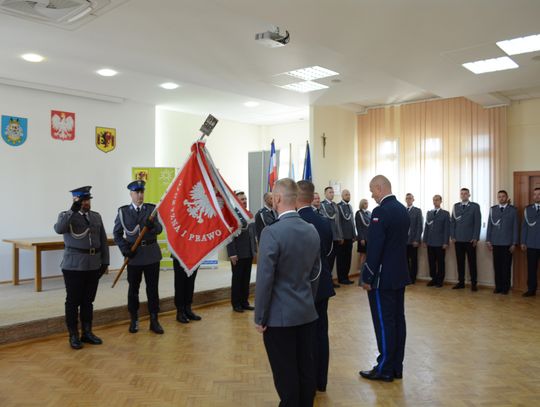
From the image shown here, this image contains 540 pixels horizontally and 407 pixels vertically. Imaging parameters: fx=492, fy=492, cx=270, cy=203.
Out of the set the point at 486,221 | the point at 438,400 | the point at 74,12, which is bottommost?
the point at 438,400

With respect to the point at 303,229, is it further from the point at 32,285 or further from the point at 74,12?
the point at 32,285

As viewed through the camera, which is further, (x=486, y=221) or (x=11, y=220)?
(x=486, y=221)

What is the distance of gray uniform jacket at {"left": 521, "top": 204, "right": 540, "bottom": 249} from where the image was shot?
7.71m

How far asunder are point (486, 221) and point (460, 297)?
1.65m

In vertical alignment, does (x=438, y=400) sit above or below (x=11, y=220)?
A: below

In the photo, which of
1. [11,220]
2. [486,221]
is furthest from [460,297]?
[11,220]

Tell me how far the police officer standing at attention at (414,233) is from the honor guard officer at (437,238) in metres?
0.14

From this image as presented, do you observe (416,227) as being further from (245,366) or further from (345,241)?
(245,366)

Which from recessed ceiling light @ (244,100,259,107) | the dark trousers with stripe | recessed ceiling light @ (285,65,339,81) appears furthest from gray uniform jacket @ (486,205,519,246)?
the dark trousers with stripe

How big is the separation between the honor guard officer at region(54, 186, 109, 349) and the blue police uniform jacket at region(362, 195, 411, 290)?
8.82 feet

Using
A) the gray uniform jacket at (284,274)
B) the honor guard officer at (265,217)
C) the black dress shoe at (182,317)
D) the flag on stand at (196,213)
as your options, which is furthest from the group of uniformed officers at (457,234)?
the gray uniform jacket at (284,274)

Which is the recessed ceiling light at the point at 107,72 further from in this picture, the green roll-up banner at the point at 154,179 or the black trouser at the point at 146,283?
the black trouser at the point at 146,283

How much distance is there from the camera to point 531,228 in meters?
7.80

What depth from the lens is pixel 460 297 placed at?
773 centimetres
